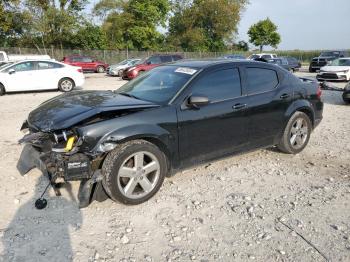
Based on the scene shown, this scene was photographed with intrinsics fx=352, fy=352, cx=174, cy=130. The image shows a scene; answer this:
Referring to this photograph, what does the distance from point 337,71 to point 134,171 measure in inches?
689

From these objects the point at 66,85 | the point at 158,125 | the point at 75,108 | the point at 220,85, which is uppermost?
the point at 220,85

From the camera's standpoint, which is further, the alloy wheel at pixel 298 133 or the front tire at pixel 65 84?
the front tire at pixel 65 84

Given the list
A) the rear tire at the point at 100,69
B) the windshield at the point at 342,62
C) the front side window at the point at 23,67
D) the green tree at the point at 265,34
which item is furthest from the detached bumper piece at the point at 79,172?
the green tree at the point at 265,34

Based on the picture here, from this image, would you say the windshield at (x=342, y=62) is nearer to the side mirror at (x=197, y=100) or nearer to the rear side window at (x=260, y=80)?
the rear side window at (x=260, y=80)

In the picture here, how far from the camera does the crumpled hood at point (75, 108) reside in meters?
3.96

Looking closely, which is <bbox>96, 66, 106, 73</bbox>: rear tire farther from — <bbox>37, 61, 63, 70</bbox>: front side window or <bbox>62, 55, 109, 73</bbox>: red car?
<bbox>37, 61, 63, 70</bbox>: front side window

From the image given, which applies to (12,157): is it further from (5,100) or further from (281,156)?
(5,100)

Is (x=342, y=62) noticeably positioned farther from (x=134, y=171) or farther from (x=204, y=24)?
(x=204, y=24)

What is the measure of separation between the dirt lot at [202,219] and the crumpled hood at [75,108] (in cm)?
93

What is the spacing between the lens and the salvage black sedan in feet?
12.7

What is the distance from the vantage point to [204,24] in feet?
198

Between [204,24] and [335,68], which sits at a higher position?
[204,24]

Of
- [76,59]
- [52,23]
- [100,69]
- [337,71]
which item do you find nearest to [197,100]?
[337,71]

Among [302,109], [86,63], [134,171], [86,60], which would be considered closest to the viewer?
[134,171]
